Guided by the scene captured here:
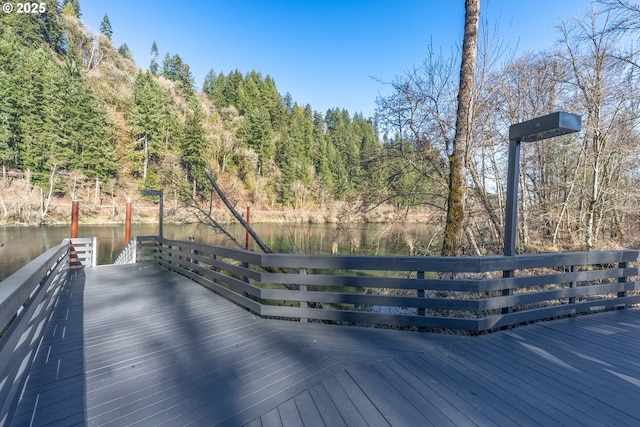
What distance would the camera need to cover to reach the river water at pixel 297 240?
6754 mm

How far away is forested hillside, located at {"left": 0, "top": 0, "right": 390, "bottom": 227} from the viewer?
23.8 metres

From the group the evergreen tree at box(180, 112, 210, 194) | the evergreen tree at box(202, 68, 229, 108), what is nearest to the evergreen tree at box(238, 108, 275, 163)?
the evergreen tree at box(180, 112, 210, 194)

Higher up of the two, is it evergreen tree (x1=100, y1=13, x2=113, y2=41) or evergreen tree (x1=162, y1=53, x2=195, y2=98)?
evergreen tree (x1=100, y1=13, x2=113, y2=41)

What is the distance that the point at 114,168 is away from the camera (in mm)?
27969

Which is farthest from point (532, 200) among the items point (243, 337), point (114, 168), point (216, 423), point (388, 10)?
point (114, 168)

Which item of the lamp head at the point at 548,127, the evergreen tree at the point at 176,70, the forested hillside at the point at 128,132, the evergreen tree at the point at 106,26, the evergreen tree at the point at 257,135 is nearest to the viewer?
the lamp head at the point at 548,127

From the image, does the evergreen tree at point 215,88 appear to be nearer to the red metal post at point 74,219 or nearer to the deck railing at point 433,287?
the red metal post at point 74,219

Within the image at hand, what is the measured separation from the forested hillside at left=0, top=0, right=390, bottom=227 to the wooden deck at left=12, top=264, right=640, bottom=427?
661 cm

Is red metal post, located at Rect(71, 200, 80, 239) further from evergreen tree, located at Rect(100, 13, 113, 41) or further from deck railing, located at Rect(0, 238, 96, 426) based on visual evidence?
evergreen tree, located at Rect(100, 13, 113, 41)

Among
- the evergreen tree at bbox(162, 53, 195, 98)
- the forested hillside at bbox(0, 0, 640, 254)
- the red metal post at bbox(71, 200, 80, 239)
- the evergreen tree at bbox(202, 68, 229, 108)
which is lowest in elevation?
the red metal post at bbox(71, 200, 80, 239)

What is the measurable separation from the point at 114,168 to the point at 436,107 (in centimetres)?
3196

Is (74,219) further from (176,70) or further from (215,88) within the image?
(176,70)

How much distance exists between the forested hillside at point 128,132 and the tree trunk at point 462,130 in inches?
293

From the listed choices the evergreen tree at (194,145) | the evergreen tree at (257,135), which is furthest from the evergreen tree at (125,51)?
the evergreen tree at (194,145)
